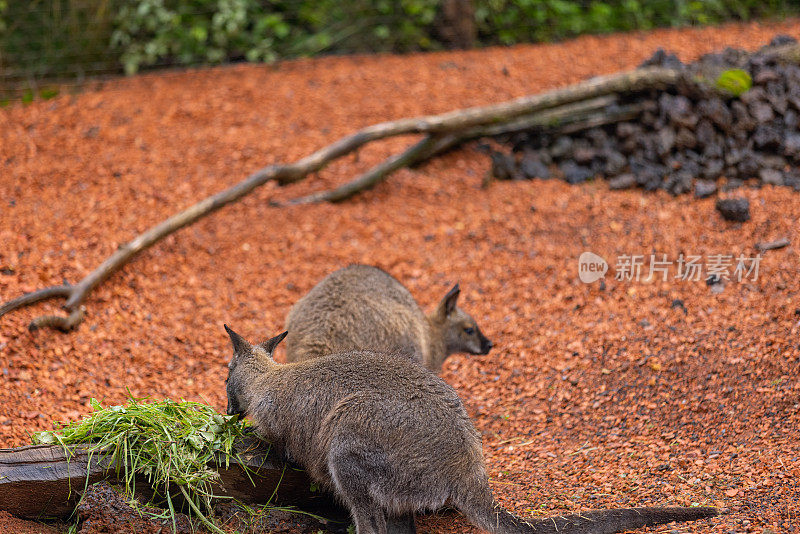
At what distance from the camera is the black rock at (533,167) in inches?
391

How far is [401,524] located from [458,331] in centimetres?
258

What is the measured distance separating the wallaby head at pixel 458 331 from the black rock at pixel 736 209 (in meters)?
3.20

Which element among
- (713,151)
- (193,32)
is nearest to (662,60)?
(713,151)

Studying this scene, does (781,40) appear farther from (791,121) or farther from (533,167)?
(533,167)

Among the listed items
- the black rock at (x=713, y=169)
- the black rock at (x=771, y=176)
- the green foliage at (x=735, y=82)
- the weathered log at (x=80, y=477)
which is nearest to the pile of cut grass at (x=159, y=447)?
the weathered log at (x=80, y=477)

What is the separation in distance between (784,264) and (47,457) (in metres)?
6.63

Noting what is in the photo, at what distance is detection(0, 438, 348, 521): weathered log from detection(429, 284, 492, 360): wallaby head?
2328mm

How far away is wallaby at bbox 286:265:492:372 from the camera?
6.02 metres

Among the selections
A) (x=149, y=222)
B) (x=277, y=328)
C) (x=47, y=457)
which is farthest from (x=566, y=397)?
(x=149, y=222)

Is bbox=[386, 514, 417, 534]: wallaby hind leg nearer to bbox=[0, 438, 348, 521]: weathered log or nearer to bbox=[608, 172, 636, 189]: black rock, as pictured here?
bbox=[0, 438, 348, 521]: weathered log

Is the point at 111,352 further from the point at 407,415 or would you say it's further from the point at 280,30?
the point at 280,30

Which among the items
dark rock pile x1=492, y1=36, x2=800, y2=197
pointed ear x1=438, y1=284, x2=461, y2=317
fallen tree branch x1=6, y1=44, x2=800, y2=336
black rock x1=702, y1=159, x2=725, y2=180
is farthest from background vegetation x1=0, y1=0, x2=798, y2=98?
pointed ear x1=438, y1=284, x2=461, y2=317

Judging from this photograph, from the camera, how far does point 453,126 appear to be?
9539 mm

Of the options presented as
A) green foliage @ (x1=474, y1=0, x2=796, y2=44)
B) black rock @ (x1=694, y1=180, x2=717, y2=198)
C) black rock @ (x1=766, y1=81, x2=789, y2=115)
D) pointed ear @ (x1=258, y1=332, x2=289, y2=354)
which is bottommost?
pointed ear @ (x1=258, y1=332, x2=289, y2=354)
